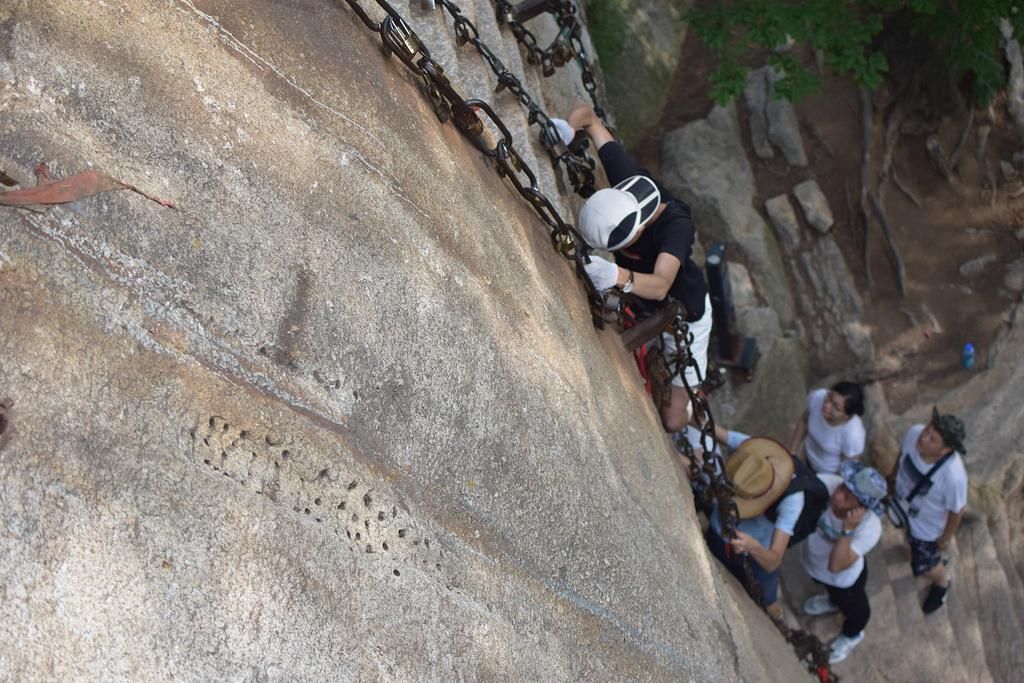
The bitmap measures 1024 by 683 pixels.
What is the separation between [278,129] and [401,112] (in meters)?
0.45

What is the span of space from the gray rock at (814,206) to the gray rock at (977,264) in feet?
4.06

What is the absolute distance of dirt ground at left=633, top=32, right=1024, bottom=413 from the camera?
7.59 meters

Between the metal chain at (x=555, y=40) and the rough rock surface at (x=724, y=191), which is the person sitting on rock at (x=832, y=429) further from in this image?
the metal chain at (x=555, y=40)

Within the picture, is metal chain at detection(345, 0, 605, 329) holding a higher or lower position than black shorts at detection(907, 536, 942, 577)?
higher

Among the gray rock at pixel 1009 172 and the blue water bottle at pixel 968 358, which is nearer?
the blue water bottle at pixel 968 358

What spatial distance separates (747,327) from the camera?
23.0ft

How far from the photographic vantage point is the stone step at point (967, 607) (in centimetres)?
547

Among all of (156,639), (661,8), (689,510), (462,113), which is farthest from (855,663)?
(661,8)

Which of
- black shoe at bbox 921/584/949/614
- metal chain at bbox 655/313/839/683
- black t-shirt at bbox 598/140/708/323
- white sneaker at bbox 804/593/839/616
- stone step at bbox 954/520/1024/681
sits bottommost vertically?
stone step at bbox 954/520/1024/681

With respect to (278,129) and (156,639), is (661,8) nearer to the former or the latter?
(278,129)

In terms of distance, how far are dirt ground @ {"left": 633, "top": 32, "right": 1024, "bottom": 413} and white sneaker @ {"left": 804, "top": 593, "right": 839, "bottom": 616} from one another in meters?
2.56

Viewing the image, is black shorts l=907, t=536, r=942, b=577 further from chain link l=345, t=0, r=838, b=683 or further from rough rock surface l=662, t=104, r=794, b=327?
rough rock surface l=662, t=104, r=794, b=327

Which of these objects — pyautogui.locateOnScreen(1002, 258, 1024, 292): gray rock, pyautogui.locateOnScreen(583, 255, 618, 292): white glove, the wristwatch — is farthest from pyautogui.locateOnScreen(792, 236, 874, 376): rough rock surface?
pyautogui.locateOnScreen(583, 255, 618, 292): white glove

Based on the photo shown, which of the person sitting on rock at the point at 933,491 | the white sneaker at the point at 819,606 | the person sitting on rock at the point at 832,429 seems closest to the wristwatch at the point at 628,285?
the person sitting on rock at the point at 832,429
